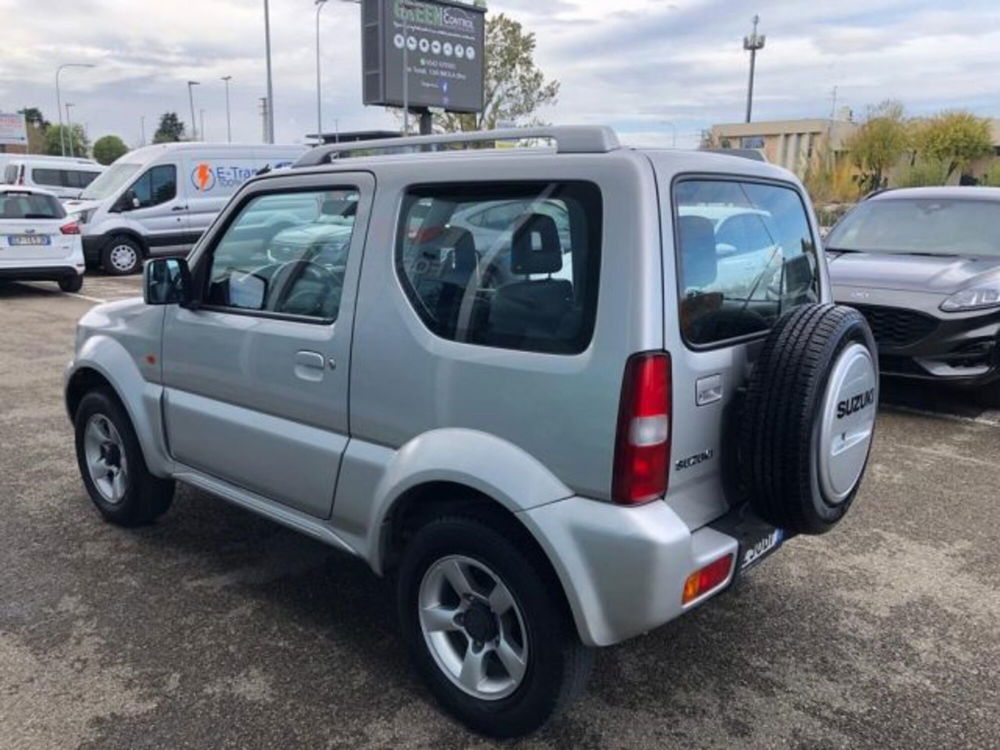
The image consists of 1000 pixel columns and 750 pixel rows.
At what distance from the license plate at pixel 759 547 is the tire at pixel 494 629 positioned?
1.86ft

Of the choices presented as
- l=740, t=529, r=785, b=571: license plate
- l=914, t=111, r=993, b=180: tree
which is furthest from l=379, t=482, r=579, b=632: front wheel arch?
l=914, t=111, r=993, b=180: tree

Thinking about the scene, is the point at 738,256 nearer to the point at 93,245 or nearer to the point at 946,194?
the point at 946,194

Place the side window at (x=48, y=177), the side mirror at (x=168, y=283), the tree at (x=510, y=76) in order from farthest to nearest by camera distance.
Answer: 1. the tree at (x=510, y=76)
2. the side window at (x=48, y=177)
3. the side mirror at (x=168, y=283)

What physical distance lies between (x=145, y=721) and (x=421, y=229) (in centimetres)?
178

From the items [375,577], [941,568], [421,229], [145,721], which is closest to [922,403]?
[941,568]

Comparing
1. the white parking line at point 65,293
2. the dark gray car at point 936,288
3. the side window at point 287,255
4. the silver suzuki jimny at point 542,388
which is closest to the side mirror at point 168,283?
the side window at point 287,255

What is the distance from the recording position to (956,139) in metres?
47.6

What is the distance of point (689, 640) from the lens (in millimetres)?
3162

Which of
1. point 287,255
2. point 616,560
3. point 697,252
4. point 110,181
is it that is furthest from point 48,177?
point 616,560

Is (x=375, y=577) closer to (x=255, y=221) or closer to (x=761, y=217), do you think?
(x=255, y=221)

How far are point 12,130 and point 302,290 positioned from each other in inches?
2274

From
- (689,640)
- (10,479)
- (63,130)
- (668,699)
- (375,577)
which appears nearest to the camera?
(668,699)

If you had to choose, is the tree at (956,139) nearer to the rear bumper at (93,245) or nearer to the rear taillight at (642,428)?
the rear bumper at (93,245)

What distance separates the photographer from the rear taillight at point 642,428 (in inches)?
87.3
